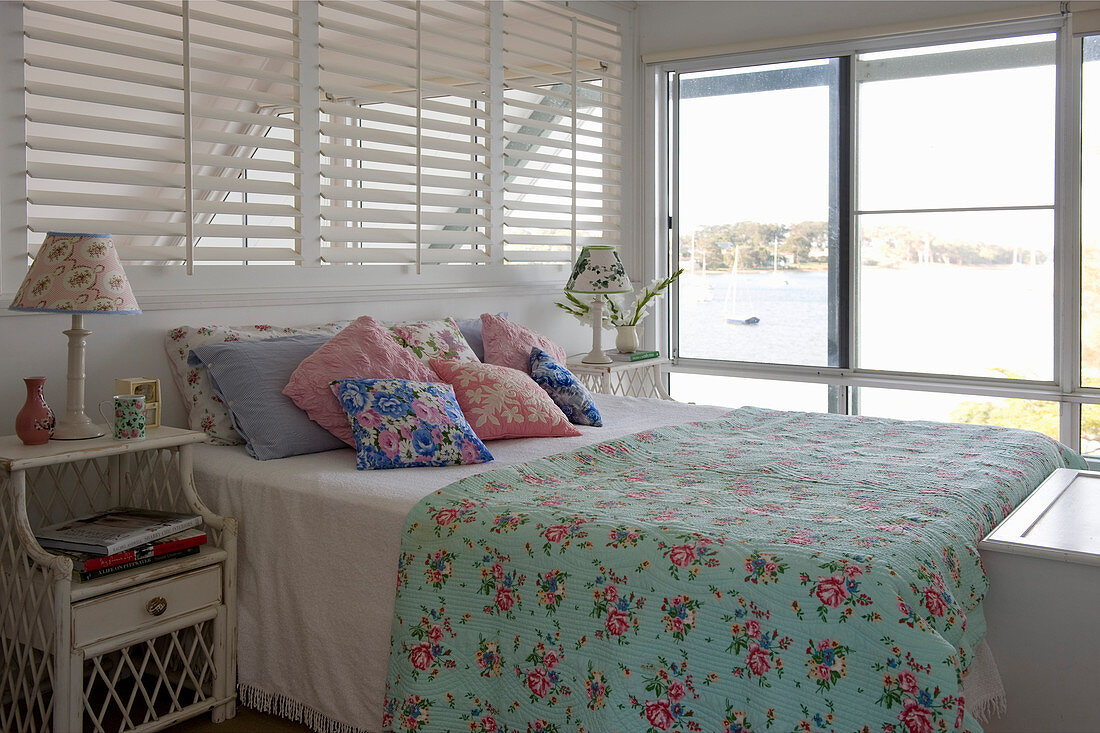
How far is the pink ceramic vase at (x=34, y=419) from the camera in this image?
2.20 metres

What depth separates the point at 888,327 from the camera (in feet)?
14.5

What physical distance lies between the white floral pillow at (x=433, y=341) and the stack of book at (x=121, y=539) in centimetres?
93

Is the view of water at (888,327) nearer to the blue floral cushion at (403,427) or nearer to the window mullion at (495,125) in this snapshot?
the window mullion at (495,125)

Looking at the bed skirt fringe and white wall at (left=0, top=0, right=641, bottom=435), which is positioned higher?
white wall at (left=0, top=0, right=641, bottom=435)

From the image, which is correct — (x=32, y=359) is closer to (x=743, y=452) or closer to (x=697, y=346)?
(x=743, y=452)

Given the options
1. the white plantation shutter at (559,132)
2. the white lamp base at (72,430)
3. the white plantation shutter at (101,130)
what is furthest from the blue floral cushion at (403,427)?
the white plantation shutter at (559,132)

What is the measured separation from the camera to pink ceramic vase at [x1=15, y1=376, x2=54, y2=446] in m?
2.20

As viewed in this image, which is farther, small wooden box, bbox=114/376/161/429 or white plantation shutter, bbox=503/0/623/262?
white plantation shutter, bbox=503/0/623/262

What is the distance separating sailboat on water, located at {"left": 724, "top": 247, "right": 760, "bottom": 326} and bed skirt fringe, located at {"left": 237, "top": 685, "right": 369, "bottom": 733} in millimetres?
3147

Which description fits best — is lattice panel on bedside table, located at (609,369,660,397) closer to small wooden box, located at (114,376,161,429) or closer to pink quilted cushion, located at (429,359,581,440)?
pink quilted cushion, located at (429,359,581,440)

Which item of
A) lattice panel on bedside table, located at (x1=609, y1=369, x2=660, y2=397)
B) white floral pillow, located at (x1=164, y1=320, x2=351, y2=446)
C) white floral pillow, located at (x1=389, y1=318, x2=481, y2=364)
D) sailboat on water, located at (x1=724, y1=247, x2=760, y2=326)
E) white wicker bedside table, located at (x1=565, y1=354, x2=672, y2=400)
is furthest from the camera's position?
sailboat on water, located at (x1=724, y1=247, x2=760, y2=326)

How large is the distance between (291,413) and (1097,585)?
1965 millimetres

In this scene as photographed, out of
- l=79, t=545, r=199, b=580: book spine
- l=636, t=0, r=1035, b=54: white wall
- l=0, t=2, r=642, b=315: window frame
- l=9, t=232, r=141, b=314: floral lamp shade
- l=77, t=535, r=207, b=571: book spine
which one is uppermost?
l=636, t=0, r=1035, b=54: white wall

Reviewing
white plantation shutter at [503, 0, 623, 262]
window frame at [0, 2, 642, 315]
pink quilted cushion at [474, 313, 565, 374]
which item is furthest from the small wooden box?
white plantation shutter at [503, 0, 623, 262]
